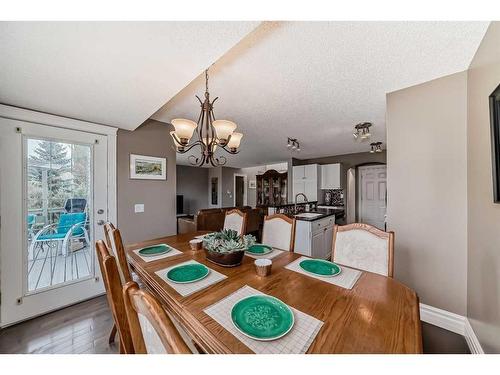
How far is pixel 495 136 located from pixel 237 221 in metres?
2.10

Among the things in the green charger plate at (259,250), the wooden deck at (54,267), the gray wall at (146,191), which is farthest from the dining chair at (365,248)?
the wooden deck at (54,267)

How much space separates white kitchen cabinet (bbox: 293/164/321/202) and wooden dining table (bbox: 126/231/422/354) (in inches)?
159

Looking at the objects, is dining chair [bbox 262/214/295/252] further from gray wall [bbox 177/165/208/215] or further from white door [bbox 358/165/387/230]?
gray wall [bbox 177/165/208/215]

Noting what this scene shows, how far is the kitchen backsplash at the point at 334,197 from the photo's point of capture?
16.7 ft

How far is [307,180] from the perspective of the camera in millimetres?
5156

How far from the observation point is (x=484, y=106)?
1.25 meters

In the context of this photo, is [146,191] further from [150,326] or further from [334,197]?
[334,197]

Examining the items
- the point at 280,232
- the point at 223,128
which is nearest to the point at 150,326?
the point at 223,128

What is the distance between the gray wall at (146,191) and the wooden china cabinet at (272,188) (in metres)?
4.15

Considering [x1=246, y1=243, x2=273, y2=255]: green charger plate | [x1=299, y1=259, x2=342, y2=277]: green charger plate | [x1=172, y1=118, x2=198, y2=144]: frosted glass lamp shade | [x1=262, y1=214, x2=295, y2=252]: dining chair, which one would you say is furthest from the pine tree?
[x1=299, y1=259, x2=342, y2=277]: green charger plate

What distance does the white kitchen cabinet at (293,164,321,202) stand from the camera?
5031mm

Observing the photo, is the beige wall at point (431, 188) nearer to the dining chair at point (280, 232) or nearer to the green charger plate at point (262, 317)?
the dining chair at point (280, 232)
